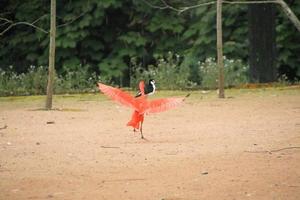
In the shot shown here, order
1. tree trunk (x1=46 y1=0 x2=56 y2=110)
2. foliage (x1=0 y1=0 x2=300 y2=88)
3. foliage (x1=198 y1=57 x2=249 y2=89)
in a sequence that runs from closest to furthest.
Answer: tree trunk (x1=46 y1=0 x2=56 y2=110) < foliage (x1=198 y1=57 x2=249 y2=89) < foliage (x1=0 y1=0 x2=300 y2=88)

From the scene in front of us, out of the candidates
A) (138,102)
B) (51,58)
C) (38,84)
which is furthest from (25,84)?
(138,102)

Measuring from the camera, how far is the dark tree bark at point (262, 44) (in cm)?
2303

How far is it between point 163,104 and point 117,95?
71 cm

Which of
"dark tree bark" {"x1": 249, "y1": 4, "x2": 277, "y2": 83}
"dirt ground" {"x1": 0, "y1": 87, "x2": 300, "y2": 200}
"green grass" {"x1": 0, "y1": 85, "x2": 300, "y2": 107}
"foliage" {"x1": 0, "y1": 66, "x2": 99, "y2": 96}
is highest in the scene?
"dark tree bark" {"x1": 249, "y1": 4, "x2": 277, "y2": 83}

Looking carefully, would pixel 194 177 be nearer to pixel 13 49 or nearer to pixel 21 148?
pixel 21 148

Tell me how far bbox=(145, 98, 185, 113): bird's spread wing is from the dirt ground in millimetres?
530

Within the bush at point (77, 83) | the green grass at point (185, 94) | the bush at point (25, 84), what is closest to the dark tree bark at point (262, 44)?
the green grass at point (185, 94)

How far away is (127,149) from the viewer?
31.8ft

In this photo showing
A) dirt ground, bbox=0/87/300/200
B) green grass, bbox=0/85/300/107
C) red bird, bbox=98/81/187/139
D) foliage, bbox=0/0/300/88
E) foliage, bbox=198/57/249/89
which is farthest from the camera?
foliage, bbox=0/0/300/88

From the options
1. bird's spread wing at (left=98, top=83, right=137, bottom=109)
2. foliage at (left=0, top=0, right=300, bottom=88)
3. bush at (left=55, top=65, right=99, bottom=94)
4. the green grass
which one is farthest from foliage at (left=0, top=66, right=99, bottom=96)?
bird's spread wing at (left=98, top=83, right=137, bottom=109)

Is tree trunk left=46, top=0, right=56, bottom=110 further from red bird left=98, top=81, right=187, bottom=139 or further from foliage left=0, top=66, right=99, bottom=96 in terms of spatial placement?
red bird left=98, top=81, right=187, bottom=139

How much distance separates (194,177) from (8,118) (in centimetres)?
751

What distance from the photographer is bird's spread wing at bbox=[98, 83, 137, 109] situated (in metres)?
9.99

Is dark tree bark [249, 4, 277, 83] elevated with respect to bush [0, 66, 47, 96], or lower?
elevated
